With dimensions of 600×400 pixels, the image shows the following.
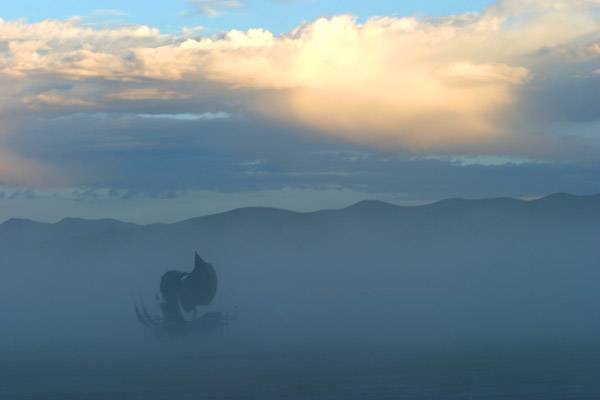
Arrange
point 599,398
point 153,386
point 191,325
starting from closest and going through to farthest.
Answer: point 599,398 < point 153,386 < point 191,325

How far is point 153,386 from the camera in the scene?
429 ft

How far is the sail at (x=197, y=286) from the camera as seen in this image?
188 m

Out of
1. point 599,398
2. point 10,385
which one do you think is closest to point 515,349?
point 599,398

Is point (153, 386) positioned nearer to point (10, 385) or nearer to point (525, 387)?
point (10, 385)

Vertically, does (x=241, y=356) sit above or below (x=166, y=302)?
below

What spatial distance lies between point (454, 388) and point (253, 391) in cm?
2561

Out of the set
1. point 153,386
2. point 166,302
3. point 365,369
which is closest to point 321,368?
point 365,369

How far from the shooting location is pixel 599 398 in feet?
365

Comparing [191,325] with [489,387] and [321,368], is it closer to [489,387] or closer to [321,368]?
[321,368]

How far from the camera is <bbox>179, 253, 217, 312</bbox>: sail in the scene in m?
188

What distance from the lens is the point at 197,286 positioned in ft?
620

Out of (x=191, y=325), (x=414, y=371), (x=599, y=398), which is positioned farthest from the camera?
(x=191, y=325)

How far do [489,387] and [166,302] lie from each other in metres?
83.4

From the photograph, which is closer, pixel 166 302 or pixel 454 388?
pixel 454 388
